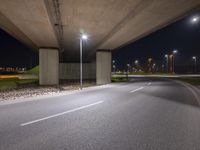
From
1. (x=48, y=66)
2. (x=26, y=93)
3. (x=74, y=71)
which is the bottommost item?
(x=26, y=93)

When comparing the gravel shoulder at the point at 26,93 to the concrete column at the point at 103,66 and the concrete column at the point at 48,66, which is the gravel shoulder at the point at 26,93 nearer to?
the concrete column at the point at 48,66

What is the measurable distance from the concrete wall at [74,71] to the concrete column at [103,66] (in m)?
21.9

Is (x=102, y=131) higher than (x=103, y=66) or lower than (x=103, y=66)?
lower

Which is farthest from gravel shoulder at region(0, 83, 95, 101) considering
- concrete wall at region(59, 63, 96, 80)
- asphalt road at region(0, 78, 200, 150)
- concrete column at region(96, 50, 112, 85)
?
concrete wall at region(59, 63, 96, 80)

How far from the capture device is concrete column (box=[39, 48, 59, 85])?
29234 mm

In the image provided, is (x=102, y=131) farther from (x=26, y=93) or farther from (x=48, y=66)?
(x=48, y=66)

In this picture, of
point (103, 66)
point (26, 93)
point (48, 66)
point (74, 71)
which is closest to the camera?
point (26, 93)

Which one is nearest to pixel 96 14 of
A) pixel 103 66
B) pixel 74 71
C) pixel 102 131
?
pixel 102 131

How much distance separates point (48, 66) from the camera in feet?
97.1

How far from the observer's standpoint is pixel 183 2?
12148 millimetres

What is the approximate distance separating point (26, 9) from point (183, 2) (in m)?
10.1

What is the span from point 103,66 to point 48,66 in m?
8.88

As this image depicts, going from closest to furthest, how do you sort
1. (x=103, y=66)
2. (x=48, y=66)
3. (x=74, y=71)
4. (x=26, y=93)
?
(x=26, y=93) → (x=48, y=66) → (x=103, y=66) → (x=74, y=71)

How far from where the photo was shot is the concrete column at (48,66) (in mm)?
29234
